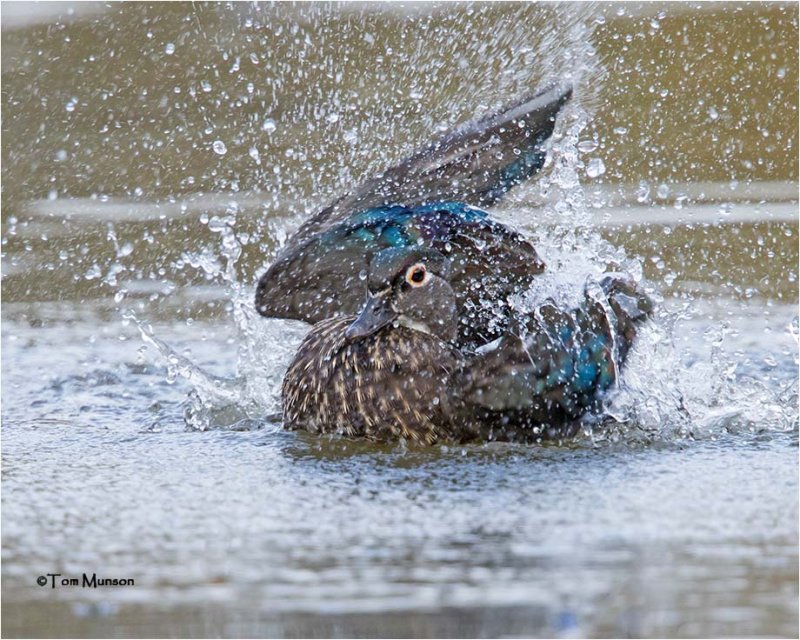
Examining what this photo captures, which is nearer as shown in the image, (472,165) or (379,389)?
(379,389)

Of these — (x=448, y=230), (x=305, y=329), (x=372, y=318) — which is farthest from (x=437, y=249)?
(x=305, y=329)

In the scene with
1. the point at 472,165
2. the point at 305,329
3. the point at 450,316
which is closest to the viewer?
the point at 450,316

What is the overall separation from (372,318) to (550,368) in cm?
56

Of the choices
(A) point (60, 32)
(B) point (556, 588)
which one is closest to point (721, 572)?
(B) point (556, 588)

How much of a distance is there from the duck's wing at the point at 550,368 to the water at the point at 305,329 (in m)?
0.09

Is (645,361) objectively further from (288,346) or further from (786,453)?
(288,346)

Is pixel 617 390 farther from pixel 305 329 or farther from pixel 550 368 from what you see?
pixel 305 329

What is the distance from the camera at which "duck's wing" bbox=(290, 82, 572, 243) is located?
14.5 feet

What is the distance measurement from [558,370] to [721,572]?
132 centimetres

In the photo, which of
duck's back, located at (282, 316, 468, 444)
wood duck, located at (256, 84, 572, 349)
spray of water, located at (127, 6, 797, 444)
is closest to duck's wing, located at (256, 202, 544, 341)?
wood duck, located at (256, 84, 572, 349)

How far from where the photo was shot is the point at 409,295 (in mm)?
4285

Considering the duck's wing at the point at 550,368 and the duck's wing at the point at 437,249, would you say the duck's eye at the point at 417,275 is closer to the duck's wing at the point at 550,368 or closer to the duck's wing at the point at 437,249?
the duck's wing at the point at 437,249

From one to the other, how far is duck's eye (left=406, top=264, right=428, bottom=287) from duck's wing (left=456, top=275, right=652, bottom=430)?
0.28 m

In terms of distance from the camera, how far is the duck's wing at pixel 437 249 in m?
4.36
